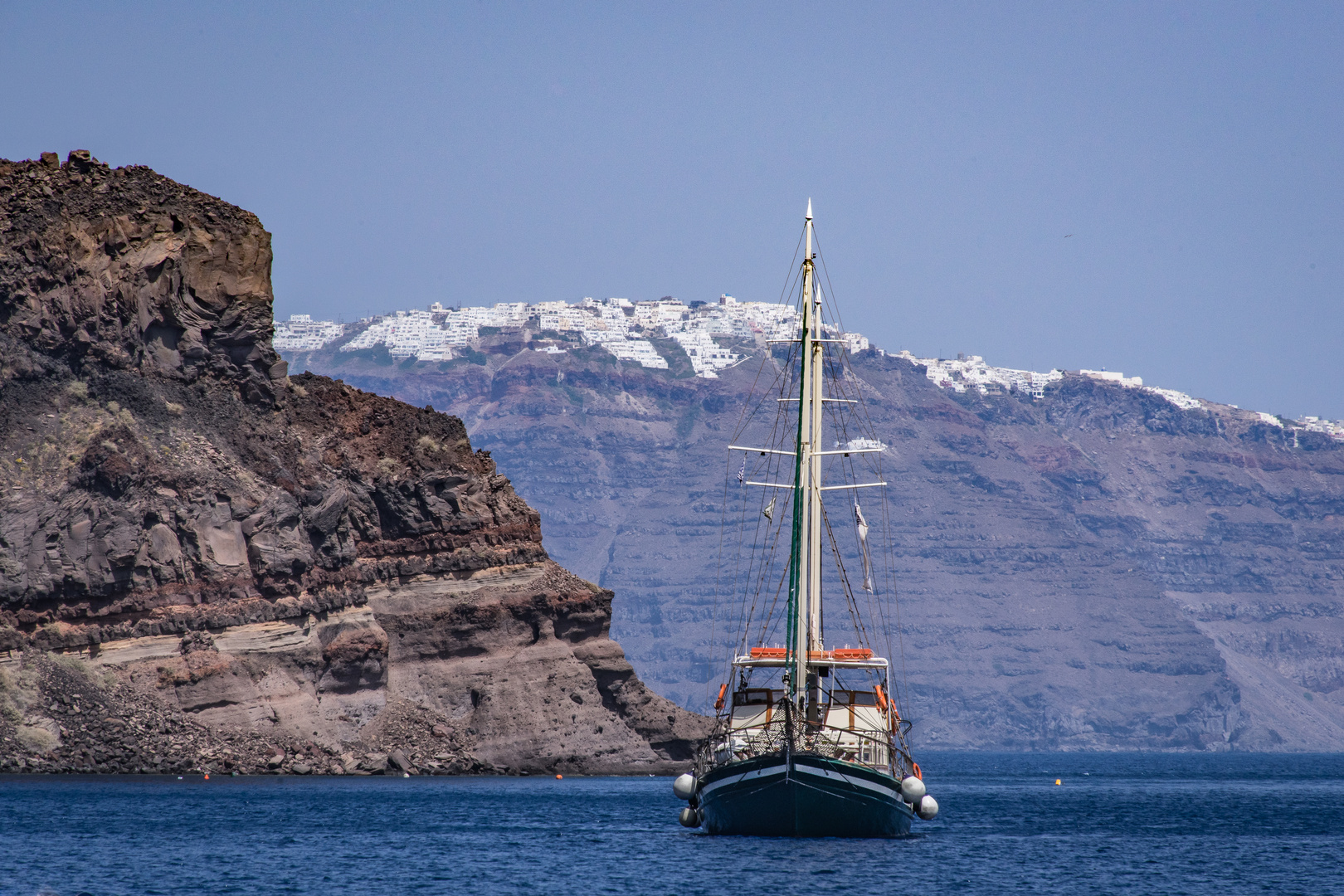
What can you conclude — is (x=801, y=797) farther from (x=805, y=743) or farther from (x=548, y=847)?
(x=548, y=847)

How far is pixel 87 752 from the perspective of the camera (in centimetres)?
10512

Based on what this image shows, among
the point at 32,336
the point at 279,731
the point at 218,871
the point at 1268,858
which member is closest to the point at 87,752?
the point at 279,731

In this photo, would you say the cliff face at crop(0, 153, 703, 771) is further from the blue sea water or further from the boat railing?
the boat railing

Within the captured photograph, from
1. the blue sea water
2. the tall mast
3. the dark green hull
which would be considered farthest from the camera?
the tall mast

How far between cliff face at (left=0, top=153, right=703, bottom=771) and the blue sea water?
21.4ft

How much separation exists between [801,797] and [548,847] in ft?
46.1

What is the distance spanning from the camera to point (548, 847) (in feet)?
236

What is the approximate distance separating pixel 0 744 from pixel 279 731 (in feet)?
59.9

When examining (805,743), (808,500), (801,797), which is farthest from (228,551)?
(801,797)

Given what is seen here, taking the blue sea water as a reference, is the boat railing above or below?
above

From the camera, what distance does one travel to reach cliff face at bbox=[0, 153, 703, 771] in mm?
106375

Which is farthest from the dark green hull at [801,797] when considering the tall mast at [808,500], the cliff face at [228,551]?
the cliff face at [228,551]

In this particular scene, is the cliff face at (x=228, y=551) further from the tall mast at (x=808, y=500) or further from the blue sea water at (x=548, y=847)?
the tall mast at (x=808, y=500)

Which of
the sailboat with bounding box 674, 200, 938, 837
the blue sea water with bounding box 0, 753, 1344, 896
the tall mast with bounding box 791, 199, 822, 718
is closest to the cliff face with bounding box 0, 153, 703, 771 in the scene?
the blue sea water with bounding box 0, 753, 1344, 896
